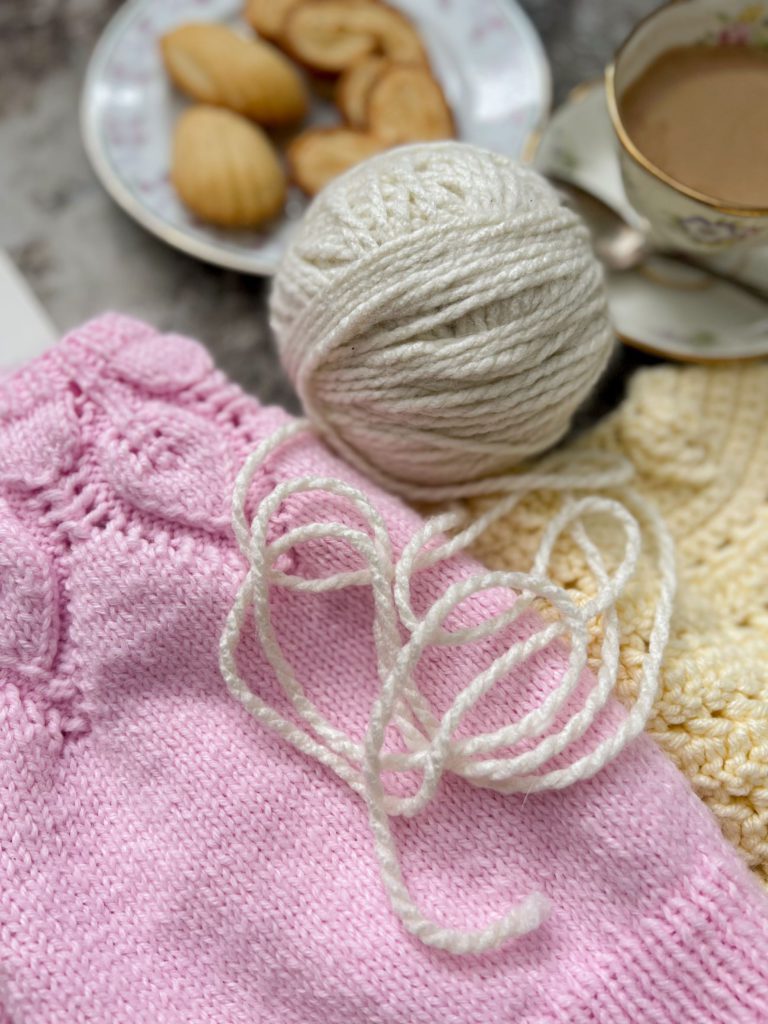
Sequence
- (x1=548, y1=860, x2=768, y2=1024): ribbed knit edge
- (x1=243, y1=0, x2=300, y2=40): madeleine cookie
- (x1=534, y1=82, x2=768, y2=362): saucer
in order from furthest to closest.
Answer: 1. (x1=243, y1=0, x2=300, y2=40): madeleine cookie
2. (x1=534, y1=82, x2=768, y2=362): saucer
3. (x1=548, y1=860, x2=768, y2=1024): ribbed knit edge

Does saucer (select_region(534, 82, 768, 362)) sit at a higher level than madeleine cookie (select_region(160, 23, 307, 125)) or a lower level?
lower

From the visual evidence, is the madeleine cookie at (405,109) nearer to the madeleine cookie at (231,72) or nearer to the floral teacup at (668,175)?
the madeleine cookie at (231,72)

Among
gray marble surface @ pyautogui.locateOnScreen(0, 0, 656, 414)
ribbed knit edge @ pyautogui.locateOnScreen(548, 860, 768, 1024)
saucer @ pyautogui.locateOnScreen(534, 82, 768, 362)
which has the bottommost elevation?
ribbed knit edge @ pyautogui.locateOnScreen(548, 860, 768, 1024)

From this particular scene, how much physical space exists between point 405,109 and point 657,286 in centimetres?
27

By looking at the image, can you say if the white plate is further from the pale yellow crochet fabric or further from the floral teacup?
the pale yellow crochet fabric

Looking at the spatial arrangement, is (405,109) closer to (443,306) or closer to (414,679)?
(443,306)

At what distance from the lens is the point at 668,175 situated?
0.68 meters

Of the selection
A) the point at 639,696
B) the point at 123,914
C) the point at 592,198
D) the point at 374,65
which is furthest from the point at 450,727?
the point at 374,65

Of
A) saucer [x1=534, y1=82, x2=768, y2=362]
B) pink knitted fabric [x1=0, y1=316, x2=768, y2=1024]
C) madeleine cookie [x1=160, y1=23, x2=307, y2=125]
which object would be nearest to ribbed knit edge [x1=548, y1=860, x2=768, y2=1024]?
pink knitted fabric [x1=0, y1=316, x2=768, y2=1024]

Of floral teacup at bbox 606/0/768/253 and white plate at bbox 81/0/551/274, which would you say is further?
white plate at bbox 81/0/551/274

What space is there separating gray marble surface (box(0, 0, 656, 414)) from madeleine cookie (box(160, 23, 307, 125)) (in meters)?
0.13

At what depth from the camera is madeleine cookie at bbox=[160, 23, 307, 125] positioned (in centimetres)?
85

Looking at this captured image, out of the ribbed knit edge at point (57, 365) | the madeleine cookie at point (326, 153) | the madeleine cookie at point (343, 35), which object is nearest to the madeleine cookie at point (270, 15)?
the madeleine cookie at point (343, 35)

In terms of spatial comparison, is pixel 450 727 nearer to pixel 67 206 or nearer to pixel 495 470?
pixel 495 470
